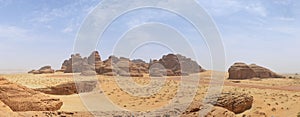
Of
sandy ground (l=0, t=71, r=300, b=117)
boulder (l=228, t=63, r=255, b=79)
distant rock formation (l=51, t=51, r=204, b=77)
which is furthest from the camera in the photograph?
boulder (l=228, t=63, r=255, b=79)

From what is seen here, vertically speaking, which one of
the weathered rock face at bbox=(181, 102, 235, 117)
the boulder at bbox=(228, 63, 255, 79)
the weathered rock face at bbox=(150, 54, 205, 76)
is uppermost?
the weathered rock face at bbox=(150, 54, 205, 76)

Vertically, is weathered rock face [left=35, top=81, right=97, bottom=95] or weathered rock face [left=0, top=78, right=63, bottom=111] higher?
weathered rock face [left=35, top=81, right=97, bottom=95]

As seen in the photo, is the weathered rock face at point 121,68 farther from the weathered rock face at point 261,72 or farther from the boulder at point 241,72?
the weathered rock face at point 261,72

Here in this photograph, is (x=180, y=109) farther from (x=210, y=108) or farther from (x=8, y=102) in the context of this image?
(x=8, y=102)

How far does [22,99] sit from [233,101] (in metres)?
11.2

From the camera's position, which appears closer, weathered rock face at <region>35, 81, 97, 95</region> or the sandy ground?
the sandy ground

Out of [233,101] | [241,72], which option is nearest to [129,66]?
[241,72]

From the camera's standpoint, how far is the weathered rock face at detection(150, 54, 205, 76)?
202 ft

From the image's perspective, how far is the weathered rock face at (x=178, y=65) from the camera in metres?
61.5

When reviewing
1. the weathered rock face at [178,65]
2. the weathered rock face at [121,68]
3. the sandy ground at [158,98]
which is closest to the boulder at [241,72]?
the weathered rock face at [178,65]

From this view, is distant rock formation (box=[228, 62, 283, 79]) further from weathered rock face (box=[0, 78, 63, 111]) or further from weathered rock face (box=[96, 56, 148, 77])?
weathered rock face (box=[0, 78, 63, 111])

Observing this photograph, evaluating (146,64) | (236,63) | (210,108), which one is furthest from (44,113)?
(146,64)

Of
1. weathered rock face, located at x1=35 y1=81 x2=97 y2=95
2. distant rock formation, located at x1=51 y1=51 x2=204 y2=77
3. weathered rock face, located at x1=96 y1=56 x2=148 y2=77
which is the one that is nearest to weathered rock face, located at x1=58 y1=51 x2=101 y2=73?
distant rock formation, located at x1=51 y1=51 x2=204 y2=77

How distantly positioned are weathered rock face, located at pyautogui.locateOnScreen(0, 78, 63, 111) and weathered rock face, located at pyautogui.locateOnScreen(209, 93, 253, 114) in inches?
319
